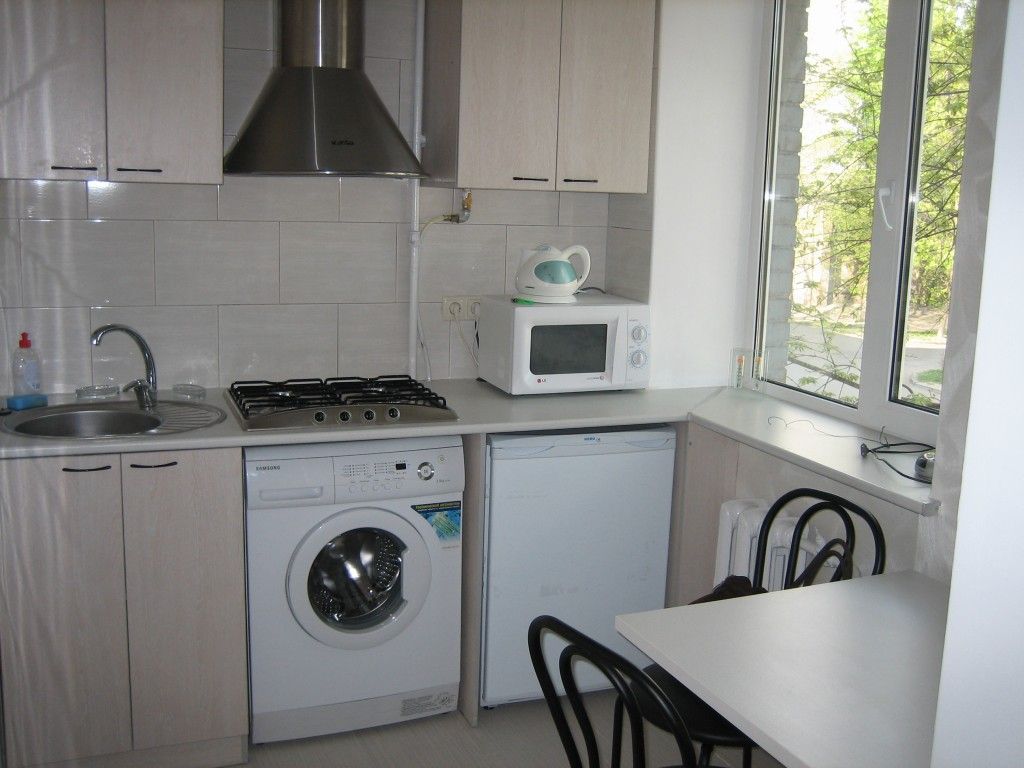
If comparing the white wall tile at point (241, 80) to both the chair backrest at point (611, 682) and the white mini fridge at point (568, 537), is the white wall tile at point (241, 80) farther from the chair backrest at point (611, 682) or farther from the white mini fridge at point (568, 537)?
the chair backrest at point (611, 682)

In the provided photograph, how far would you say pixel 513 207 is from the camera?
3262mm

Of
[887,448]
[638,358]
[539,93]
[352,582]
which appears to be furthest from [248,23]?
[887,448]

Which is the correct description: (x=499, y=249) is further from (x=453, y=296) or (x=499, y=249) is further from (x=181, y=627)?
(x=181, y=627)

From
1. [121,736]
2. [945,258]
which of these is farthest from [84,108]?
[945,258]

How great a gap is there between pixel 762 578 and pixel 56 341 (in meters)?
2.04

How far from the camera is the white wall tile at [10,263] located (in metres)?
2.71

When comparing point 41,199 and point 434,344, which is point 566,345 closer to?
point 434,344

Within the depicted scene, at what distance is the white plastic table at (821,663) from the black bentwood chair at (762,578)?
0.55ft

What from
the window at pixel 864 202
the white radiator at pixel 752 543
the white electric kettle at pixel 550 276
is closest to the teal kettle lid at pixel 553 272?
the white electric kettle at pixel 550 276

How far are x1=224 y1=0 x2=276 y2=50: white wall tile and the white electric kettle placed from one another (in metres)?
1.02

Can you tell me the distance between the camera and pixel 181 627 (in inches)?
97.5

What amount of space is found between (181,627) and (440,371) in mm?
1178

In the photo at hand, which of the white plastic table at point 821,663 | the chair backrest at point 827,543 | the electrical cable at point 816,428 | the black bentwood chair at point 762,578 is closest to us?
the white plastic table at point 821,663

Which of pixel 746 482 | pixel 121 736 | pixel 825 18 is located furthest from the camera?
pixel 825 18
